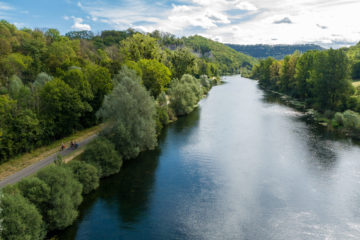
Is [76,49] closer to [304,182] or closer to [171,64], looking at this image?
[171,64]

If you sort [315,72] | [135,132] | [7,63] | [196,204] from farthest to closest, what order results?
[315,72] → [7,63] → [135,132] → [196,204]

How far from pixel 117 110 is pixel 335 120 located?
4035 centimetres

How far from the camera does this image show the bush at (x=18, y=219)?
1484 centimetres

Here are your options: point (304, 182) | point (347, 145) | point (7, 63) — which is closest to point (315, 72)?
point (347, 145)

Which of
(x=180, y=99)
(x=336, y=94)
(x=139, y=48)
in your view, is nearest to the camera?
(x=336, y=94)

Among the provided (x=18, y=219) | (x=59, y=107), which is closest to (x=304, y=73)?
(x=59, y=107)

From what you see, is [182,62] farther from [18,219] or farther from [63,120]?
[18,219]

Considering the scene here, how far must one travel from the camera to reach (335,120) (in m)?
45.8

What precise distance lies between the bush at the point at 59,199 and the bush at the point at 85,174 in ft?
9.14

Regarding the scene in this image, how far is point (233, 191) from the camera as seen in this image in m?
24.6

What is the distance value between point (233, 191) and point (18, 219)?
717 inches

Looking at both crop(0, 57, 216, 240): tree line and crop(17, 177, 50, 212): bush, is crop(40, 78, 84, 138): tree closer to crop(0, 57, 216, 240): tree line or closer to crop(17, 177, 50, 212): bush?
crop(0, 57, 216, 240): tree line

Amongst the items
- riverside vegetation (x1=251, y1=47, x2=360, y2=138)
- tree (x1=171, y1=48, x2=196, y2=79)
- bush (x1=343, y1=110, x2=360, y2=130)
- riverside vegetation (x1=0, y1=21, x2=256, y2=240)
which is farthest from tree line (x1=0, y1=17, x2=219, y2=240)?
bush (x1=343, y1=110, x2=360, y2=130)

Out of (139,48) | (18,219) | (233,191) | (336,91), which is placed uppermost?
(139,48)
